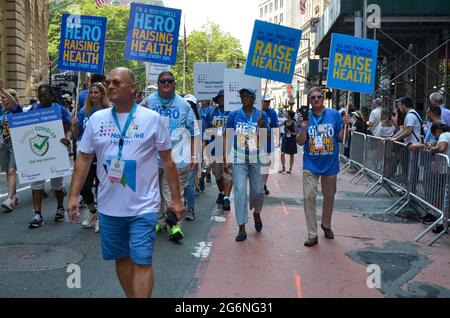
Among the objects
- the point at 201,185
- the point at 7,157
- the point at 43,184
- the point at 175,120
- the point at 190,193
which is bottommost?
the point at 201,185

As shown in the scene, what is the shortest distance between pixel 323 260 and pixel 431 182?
2.72 metres

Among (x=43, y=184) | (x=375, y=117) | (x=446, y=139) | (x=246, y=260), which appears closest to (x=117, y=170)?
(x=246, y=260)

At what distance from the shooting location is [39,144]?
8219mm

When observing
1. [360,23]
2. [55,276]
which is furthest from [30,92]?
[55,276]

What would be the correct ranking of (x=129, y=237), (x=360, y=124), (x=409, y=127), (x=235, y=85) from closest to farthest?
1. (x=129, y=237)
2. (x=409, y=127)
3. (x=235, y=85)
4. (x=360, y=124)

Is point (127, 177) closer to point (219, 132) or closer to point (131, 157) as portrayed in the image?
point (131, 157)

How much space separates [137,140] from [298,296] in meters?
2.18

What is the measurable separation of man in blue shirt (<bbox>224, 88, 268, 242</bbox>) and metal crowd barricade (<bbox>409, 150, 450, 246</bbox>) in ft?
7.56

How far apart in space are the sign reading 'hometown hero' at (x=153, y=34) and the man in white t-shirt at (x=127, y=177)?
A: 6.48 metres

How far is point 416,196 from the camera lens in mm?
9344

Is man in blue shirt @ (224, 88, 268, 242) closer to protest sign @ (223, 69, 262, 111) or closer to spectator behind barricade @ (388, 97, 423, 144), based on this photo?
protest sign @ (223, 69, 262, 111)

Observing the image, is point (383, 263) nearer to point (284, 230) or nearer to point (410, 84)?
point (284, 230)

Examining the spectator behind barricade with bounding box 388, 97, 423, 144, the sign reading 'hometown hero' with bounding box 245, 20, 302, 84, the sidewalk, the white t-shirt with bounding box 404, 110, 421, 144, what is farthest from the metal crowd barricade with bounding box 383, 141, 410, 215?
the sign reading 'hometown hero' with bounding box 245, 20, 302, 84

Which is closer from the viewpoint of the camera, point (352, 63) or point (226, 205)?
point (352, 63)
